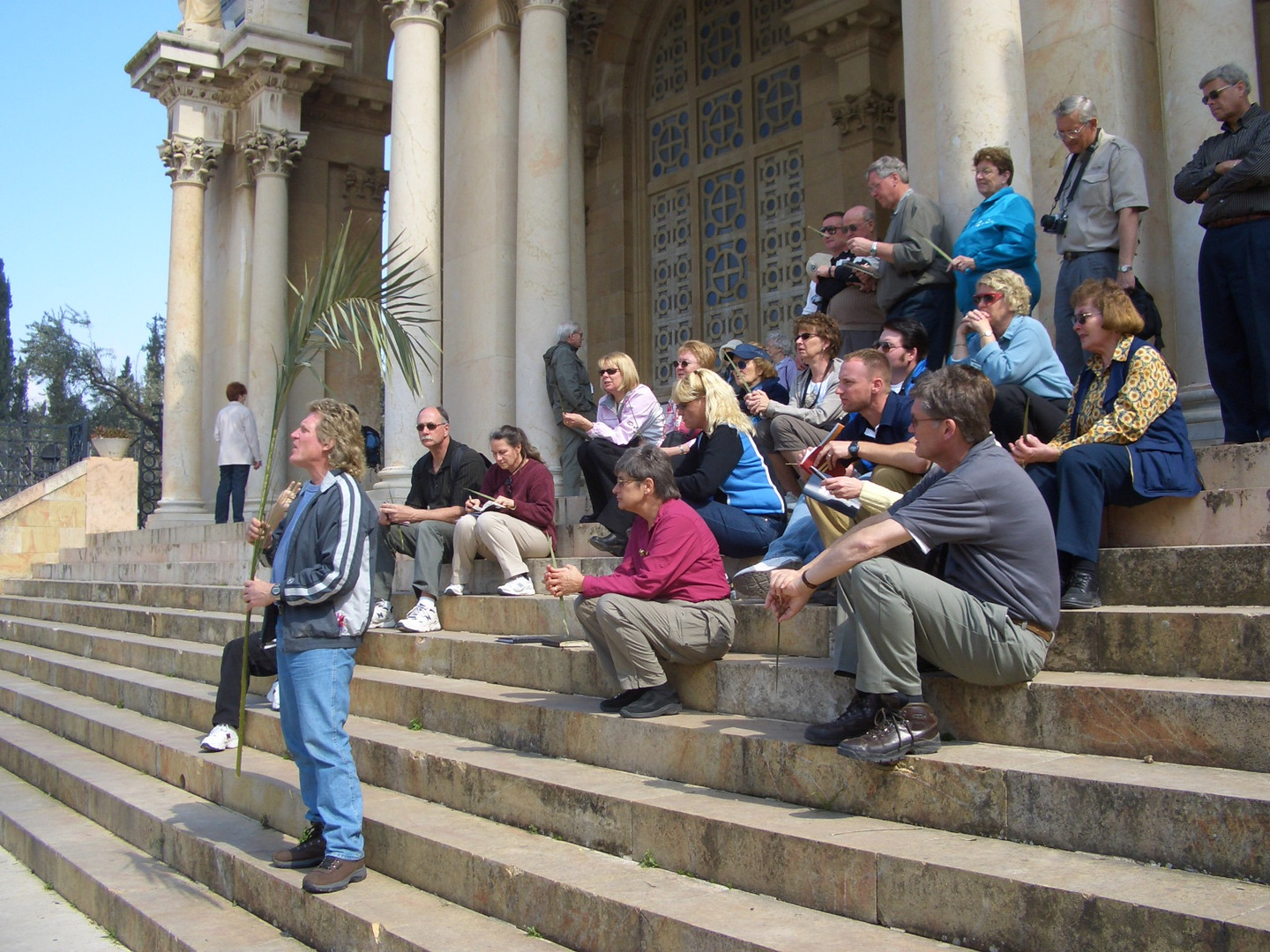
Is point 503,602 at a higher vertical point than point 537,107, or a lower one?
lower

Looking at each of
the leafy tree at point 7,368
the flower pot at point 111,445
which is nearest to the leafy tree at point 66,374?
the leafy tree at point 7,368

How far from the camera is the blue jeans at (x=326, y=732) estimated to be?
4.49 meters

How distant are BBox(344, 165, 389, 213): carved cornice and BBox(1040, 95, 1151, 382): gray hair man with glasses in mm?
12588

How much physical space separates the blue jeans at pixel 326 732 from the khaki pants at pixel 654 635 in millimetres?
1118

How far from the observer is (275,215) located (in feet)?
51.9

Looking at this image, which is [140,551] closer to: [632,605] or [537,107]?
[537,107]

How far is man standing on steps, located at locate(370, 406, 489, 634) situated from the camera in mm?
7637

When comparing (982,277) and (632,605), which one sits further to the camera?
(982,277)

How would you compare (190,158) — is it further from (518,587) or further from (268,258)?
(518,587)

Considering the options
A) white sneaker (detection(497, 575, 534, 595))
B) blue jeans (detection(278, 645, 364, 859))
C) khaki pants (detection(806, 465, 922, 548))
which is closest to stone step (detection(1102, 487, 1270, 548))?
khaki pants (detection(806, 465, 922, 548))

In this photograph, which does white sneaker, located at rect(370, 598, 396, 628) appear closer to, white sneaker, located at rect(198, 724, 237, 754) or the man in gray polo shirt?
white sneaker, located at rect(198, 724, 237, 754)

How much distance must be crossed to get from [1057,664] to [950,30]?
A: 4374mm

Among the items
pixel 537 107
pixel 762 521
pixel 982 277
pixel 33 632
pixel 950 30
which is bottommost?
pixel 33 632

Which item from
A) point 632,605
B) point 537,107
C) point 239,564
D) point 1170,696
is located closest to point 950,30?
point 632,605
